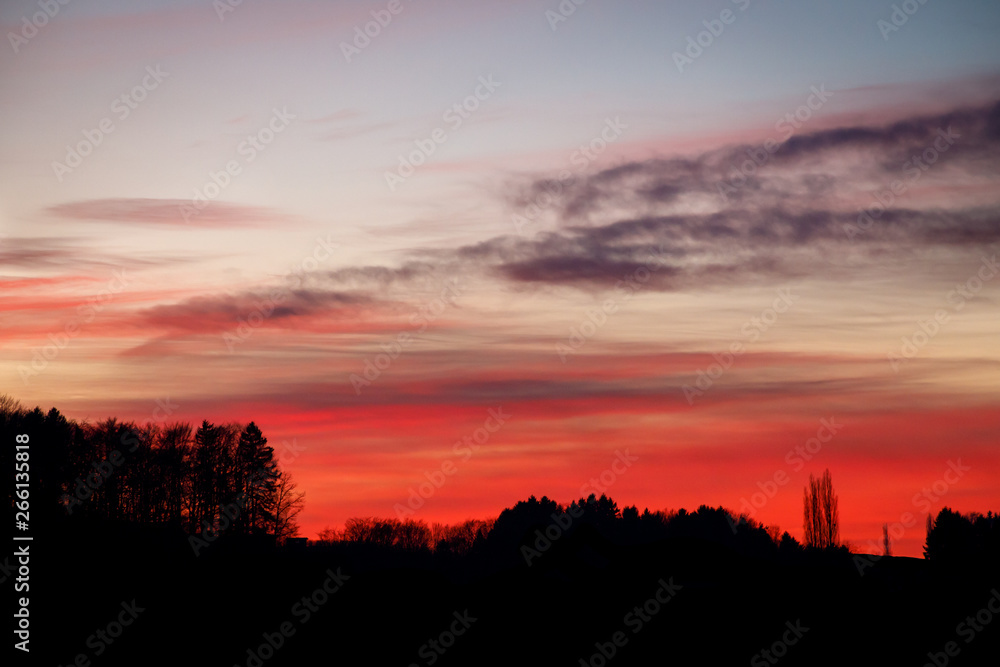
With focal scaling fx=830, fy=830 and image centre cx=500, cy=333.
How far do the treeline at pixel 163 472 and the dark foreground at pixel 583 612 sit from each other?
71873mm

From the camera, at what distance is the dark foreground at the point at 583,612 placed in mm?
5793

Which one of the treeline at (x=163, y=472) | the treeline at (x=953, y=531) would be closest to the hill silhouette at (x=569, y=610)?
the treeline at (x=163, y=472)

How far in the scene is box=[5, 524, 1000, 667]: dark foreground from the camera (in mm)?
5793

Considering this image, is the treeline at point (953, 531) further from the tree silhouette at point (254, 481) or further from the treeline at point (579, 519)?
the tree silhouette at point (254, 481)

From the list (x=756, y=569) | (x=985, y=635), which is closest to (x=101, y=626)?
(x=756, y=569)

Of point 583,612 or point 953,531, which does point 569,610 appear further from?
point 953,531

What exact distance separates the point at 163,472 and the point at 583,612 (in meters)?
88.0

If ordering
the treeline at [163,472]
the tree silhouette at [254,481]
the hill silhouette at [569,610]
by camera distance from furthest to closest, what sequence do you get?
the tree silhouette at [254,481] < the treeline at [163,472] < the hill silhouette at [569,610]

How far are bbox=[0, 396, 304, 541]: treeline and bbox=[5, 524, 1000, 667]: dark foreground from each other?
236 feet

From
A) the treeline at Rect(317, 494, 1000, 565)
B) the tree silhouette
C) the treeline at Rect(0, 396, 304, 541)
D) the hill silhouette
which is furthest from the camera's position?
the treeline at Rect(317, 494, 1000, 565)

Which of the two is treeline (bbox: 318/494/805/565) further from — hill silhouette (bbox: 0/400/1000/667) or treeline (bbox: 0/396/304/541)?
hill silhouette (bbox: 0/400/1000/667)

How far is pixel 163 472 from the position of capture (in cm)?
8600

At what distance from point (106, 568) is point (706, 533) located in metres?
117

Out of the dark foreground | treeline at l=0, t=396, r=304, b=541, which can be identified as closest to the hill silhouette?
the dark foreground
